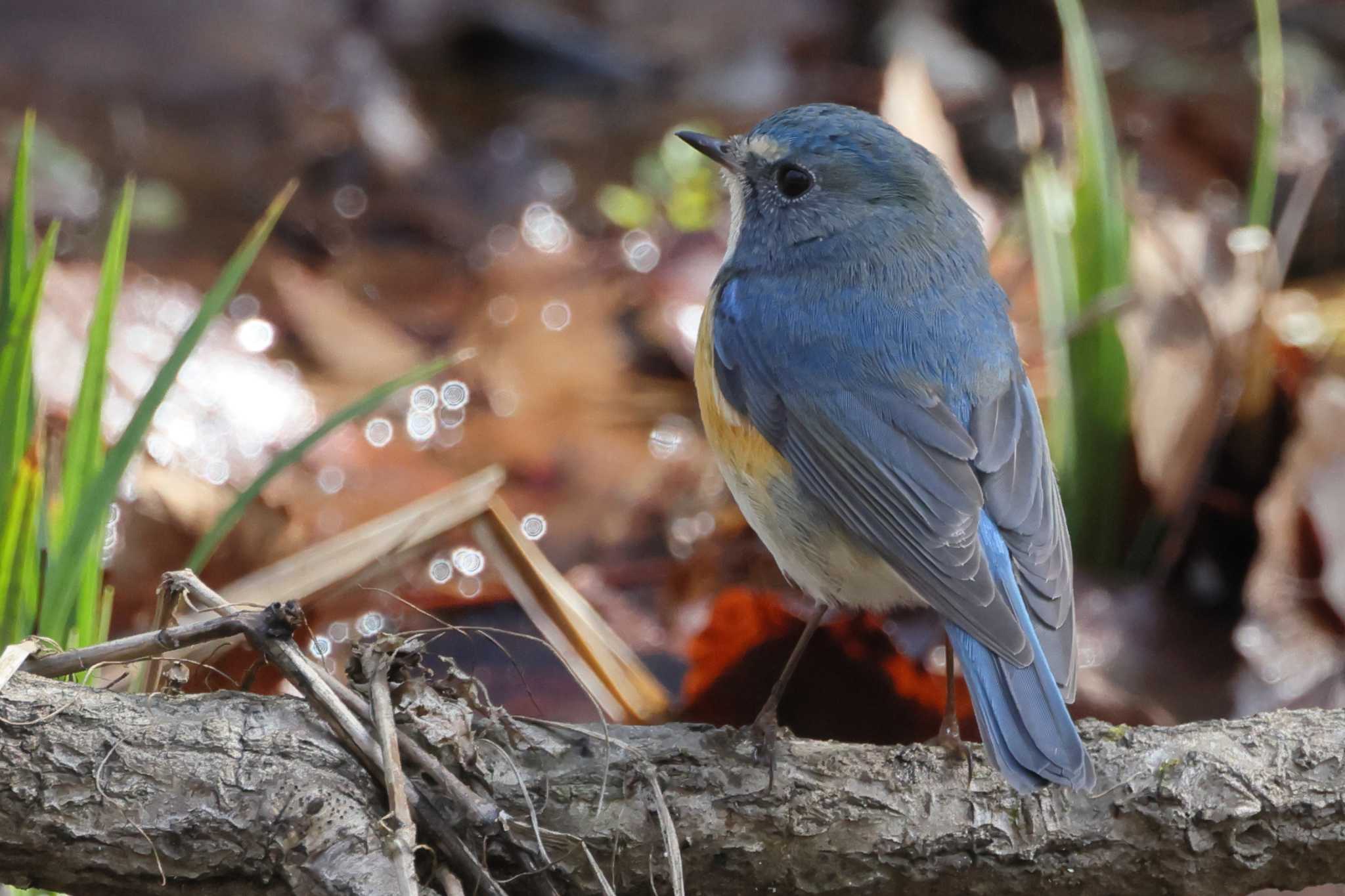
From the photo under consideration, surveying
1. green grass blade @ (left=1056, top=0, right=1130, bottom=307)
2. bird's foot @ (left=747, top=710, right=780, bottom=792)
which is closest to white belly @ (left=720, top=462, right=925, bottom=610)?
bird's foot @ (left=747, top=710, right=780, bottom=792)

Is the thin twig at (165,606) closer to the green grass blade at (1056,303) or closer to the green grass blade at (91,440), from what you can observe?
the green grass blade at (91,440)

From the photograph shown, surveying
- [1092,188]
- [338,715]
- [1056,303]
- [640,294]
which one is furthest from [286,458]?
[640,294]

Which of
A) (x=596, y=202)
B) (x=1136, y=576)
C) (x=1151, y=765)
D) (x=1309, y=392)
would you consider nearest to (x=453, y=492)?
(x=1151, y=765)

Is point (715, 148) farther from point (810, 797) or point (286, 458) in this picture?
point (810, 797)

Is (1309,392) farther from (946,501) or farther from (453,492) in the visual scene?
(453,492)

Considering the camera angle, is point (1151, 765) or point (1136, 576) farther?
point (1136, 576)

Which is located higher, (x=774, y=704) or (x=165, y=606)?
(x=165, y=606)
